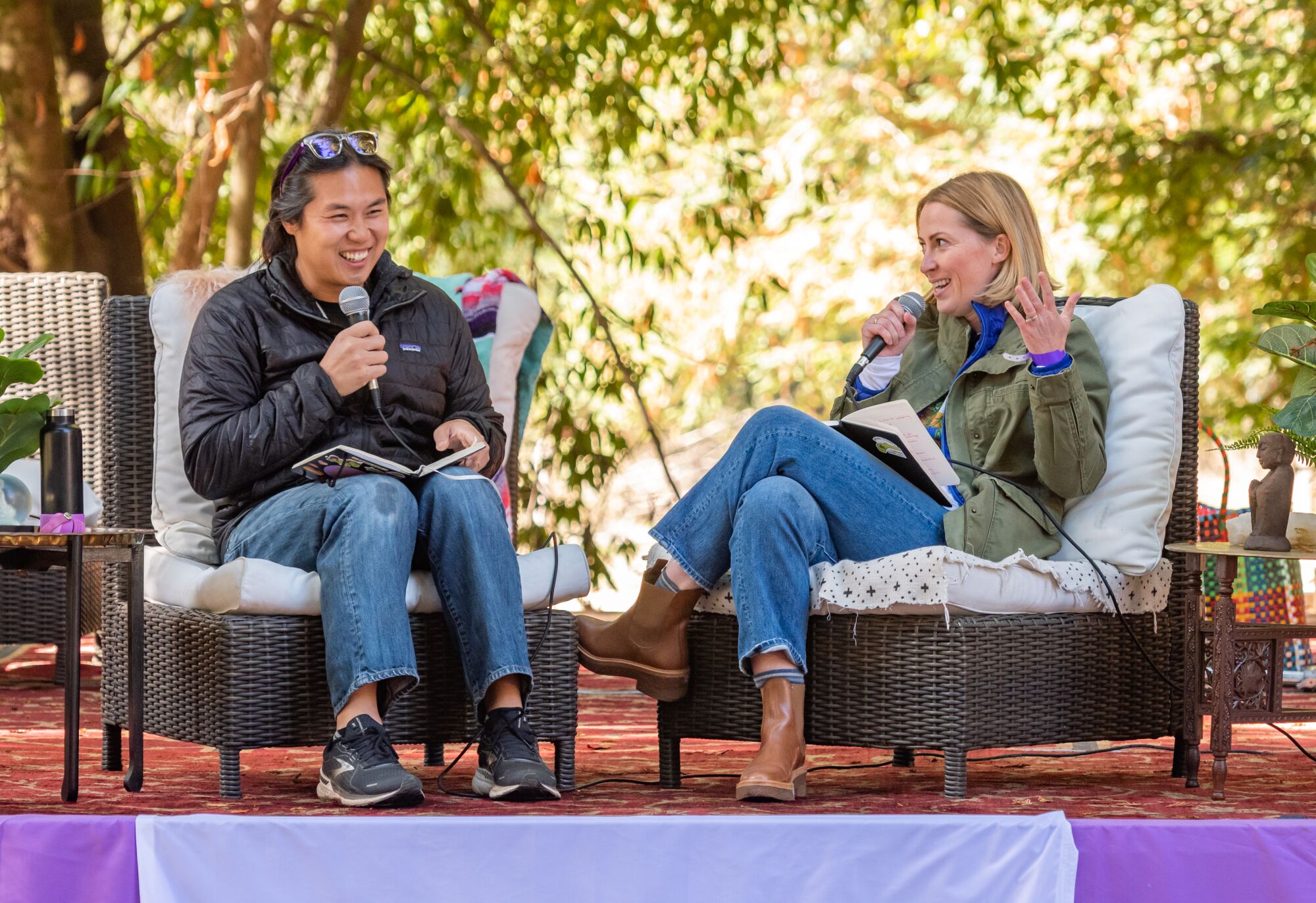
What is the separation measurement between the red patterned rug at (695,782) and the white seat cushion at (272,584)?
12.6 inches

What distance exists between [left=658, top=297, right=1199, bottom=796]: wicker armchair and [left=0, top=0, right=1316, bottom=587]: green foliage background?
731 millimetres

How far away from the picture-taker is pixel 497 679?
8.46 ft

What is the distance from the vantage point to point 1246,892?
7.00 ft

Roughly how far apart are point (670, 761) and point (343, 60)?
298 centimetres

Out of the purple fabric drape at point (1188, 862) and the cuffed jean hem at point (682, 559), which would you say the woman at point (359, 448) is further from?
the purple fabric drape at point (1188, 862)

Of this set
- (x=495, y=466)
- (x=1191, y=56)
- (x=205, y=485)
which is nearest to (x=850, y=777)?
(x=495, y=466)

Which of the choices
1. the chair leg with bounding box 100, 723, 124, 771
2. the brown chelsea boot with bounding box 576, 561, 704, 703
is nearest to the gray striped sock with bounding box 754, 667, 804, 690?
the brown chelsea boot with bounding box 576, 561, 704, 703

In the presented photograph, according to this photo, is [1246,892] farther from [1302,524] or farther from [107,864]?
[107,864]

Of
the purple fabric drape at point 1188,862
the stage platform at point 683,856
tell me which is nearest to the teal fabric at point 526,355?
the stage platform at point 683,856

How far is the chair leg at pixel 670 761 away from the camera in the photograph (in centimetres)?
282

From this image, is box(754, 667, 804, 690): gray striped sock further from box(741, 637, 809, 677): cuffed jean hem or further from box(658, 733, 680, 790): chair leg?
box(658, 733, 680, 790): chair leg

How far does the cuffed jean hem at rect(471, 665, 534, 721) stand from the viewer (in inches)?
101

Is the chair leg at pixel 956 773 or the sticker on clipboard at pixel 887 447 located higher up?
A: the sticker on clipboard at pixel 887 447

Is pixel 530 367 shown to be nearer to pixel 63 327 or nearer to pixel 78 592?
pixel 78 592
